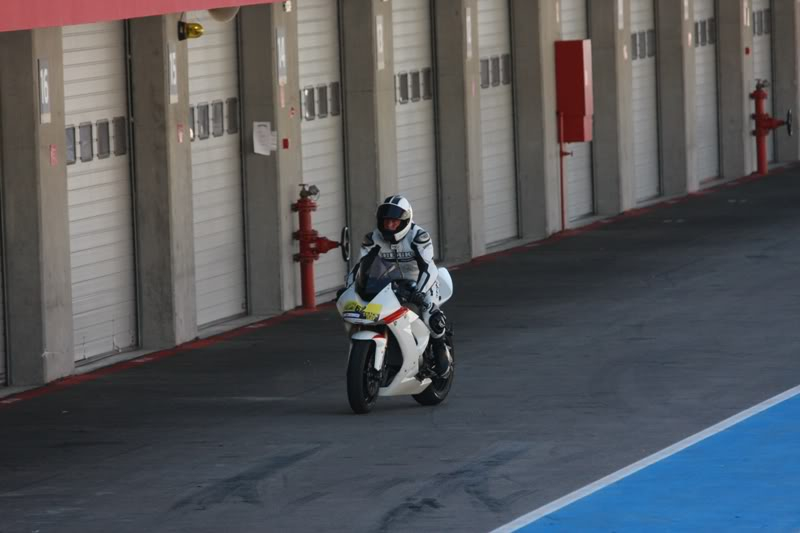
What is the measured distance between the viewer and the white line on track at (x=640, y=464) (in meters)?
11.8

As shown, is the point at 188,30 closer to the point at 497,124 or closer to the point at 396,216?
the point at 396,216

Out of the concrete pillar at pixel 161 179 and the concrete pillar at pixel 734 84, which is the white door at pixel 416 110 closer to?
the concrete pillar at pixel 161 179

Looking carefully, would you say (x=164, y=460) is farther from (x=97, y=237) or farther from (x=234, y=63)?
(x=234, y=63)

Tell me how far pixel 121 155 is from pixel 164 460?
5.89m

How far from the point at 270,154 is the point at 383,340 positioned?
6525mm

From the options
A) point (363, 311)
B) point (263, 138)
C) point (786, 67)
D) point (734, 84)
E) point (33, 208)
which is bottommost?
point (363, 311)

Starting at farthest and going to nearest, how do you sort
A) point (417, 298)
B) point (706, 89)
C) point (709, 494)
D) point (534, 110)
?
point (706, 89) < point (534, 110) < point (417, 298) < point (709, 494)

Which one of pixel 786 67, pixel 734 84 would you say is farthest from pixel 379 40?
pixel 786 67

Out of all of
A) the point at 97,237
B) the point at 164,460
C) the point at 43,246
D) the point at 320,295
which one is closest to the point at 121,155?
the point at 97,237

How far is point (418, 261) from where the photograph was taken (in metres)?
15.5

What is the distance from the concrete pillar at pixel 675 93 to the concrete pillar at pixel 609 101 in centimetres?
243

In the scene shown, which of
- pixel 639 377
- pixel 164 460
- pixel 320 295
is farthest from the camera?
pixel 320 295

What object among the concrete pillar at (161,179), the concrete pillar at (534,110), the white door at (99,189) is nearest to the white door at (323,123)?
the concrete pillar at (161,179)

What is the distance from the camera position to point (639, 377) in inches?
660
